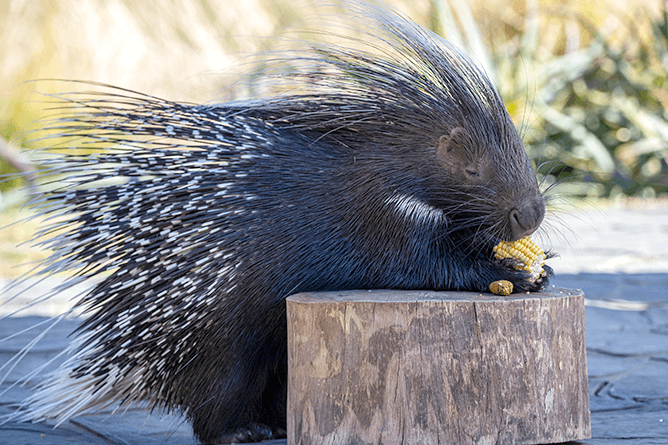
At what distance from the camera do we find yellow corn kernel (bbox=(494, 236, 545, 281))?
6.75 ft

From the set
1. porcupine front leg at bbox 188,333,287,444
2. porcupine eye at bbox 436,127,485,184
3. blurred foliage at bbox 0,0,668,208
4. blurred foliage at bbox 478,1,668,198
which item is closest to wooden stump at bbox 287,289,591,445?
porcupine front leg at bbox 188,333,287,444

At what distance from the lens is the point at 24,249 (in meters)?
6.07

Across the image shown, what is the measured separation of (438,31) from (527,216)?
19.5 feet

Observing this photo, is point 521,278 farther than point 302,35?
No

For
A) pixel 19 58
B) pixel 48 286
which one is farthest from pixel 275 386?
pixel 19 58

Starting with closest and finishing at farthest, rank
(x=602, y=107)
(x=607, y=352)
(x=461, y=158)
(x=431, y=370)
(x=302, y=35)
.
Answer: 1. (x=431, y=370)
2. (x=461, y=158)
3. (x=607, y=352)
4. (x=302, y=35)
5. (x=602, y=107)

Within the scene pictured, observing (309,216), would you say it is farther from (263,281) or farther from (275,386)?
(275,386)

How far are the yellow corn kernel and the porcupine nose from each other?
77 mm

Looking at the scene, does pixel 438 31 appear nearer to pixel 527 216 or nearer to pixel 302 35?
pixel 302 35

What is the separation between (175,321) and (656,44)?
8087 millimetres

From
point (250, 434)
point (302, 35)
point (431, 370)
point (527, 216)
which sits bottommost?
point (250, 434)

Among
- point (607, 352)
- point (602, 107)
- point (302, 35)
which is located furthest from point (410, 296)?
point (602, 107)

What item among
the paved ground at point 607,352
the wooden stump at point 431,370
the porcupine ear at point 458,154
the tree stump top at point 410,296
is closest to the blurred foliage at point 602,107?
the paved ground at point 607,352

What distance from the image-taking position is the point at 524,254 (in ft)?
6.84
